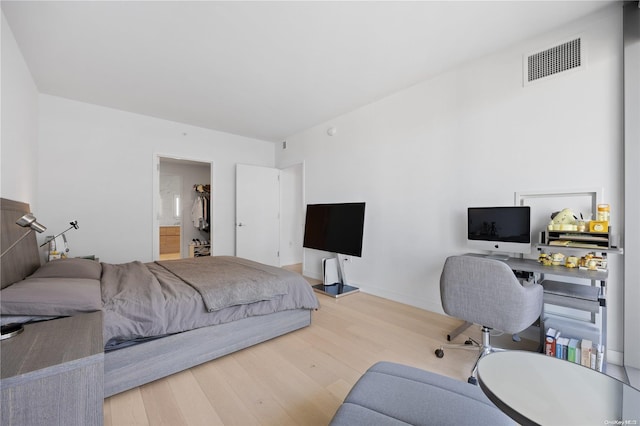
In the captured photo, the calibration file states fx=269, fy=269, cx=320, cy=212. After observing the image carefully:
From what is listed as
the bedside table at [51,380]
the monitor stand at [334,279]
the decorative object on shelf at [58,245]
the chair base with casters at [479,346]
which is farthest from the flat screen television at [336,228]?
the decorative object on shelf at [58,245]

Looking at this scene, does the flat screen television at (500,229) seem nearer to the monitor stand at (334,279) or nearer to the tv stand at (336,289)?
the tv stand at (336,289)

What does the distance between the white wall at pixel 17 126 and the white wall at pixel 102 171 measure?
35cm

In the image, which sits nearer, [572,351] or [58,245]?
[572,351]

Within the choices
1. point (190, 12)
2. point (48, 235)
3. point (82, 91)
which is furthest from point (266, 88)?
point (48, 235)

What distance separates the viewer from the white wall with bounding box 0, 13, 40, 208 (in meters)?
2.04

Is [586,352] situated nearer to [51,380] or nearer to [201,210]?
[51,380]

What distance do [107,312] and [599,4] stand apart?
13.3ft

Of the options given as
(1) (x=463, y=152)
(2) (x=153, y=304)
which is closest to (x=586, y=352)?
(1) (x=463, y=152)

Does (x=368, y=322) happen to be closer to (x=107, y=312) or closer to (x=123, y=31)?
(x=107, y=312)

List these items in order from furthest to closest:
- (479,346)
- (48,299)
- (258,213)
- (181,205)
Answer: (181,205) → (258,213) → (479,346) → (48,299)

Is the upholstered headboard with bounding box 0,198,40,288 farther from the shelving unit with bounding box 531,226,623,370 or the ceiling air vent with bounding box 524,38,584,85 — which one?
the ceiling air vent with bounding box 524,38,584,85

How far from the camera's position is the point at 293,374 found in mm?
1914

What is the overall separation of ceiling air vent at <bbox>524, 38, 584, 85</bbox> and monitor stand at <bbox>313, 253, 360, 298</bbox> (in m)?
3.06

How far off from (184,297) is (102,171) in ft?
9.91
